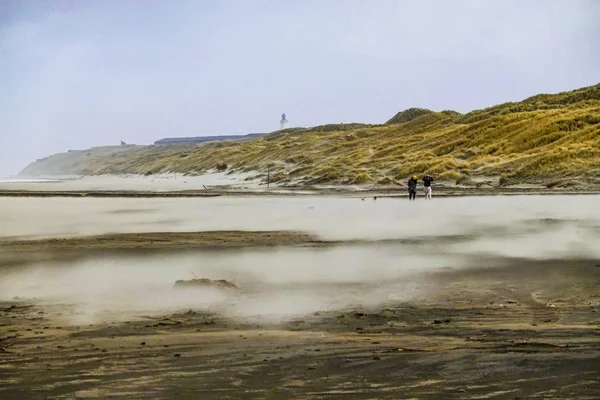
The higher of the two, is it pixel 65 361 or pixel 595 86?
pixel 595 86

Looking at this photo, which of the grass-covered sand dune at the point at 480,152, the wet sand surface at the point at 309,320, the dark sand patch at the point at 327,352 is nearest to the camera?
the dark sand patch at the point at 327,352

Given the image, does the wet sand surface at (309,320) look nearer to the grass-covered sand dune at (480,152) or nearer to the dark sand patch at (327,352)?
the dark sand patch at (327,352)

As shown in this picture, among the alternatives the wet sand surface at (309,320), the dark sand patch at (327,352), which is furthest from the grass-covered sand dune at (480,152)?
the dark sand patch at (327,352)

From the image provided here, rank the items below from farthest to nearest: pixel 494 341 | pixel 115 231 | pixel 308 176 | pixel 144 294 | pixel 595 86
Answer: pixel 595 86
pixel 308 176
pixel 115 231
pixel 144 294
pixel 494 341

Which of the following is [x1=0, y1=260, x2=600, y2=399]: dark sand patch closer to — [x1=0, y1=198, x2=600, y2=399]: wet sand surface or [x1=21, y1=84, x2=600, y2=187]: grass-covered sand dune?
[x1=0, y1=198, x2=600, y2=399]: wet sand surface

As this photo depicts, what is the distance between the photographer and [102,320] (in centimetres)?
845

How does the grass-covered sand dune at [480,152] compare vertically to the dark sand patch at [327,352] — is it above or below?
above

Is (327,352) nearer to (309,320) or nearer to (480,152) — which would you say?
(309,320)

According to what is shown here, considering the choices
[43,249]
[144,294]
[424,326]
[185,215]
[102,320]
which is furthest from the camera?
[185,215]

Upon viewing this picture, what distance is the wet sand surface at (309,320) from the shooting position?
5652mm

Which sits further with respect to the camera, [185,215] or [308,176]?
[308,176]

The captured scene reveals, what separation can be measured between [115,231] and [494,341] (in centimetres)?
1542

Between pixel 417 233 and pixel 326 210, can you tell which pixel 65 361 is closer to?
pixel 417 233

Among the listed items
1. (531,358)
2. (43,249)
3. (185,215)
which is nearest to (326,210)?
(185,215)
